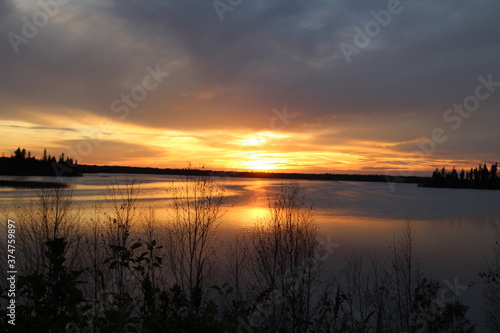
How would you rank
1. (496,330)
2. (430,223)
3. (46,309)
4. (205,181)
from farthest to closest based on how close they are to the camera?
(430,223), (205,181), (496,330), (46,309)

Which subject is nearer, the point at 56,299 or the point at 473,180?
the point at 56,299

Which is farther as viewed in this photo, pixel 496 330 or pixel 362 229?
pixel 362 229

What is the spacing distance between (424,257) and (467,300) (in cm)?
535

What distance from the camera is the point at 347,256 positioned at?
1513cm

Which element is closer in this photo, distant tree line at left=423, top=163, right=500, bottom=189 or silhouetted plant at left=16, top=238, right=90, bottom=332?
silhouetted plant at left=16, top=238, right=90, bottom=332

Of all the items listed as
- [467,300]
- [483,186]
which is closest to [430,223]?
[467,300]

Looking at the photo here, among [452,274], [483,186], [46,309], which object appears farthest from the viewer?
[483,186]

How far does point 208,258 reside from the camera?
533 inches

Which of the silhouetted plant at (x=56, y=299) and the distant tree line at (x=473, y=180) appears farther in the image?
the distant tree line at (x=473, y=180)

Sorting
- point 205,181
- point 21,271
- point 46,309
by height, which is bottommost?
point 21,271

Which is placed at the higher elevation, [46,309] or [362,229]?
[46,309]

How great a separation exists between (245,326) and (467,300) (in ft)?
34.1

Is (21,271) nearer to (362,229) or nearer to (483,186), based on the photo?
(362,229)

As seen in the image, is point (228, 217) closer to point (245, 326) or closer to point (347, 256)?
point (347, 256)
